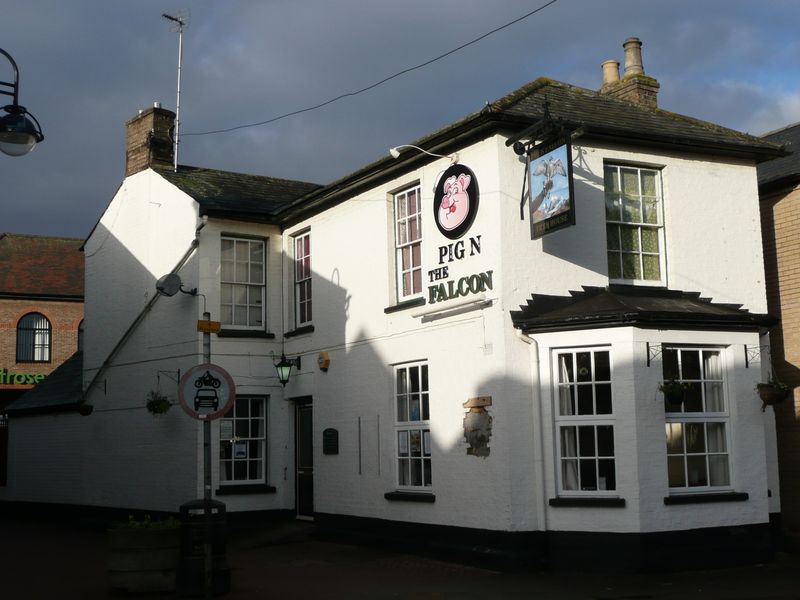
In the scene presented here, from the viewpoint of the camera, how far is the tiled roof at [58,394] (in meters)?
22.5

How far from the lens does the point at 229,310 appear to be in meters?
18.1

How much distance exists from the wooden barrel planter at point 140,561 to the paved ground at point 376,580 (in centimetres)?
21

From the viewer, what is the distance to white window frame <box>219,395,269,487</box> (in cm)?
1762

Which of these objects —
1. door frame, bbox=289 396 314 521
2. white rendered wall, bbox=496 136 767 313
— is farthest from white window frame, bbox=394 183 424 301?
door frame, bbox=289 396 314 521

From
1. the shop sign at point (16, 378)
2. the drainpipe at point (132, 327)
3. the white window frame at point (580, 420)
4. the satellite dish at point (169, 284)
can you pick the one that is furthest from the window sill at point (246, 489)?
the shop sign at point (16, 378)

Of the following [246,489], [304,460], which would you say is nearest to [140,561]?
[246,489]

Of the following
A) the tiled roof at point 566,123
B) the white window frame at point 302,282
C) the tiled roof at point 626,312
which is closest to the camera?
the tiled roof at point 626,312

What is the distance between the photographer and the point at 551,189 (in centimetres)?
1240

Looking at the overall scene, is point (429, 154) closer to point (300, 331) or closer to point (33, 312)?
point (300, 331)

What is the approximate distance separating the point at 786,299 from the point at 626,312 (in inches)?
179

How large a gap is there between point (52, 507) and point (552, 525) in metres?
15.0

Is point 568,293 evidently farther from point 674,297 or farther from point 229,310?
point 229,310

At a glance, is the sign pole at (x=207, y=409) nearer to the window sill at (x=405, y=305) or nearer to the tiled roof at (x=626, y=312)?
the tiled roof at (x=626, y=312)

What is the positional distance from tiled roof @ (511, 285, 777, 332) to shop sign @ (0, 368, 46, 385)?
2709 cm
